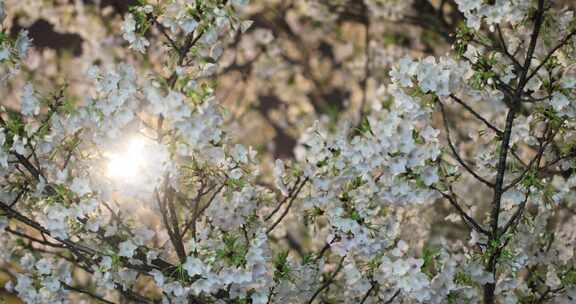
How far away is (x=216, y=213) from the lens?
8.75 feet

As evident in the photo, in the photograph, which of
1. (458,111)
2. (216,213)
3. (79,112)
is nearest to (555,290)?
(216,213)

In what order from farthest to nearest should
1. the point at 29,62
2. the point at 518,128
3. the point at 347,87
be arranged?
the point at 347,87, the point at 29,62, the point at 518,128

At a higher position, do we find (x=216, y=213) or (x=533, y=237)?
(x=533, y=237)

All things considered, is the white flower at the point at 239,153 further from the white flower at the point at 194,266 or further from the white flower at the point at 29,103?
the white flower at the point at 29,103

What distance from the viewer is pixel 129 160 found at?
93.4 inches

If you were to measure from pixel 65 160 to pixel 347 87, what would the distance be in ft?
13.7

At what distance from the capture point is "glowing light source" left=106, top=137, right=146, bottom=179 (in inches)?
91.1

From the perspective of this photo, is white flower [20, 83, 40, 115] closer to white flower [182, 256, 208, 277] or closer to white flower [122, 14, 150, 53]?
white flower [122, 14, 150, 53]

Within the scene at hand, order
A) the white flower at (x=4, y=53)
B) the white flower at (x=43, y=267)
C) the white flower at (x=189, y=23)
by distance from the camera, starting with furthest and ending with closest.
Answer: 1. the white flower at (x=43, y=267)
2. the white flower at (x=4, y=53)
3. the white flower at (x=189, y=23)

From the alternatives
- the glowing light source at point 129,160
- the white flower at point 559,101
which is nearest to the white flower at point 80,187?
the glowing light source at point 129,160

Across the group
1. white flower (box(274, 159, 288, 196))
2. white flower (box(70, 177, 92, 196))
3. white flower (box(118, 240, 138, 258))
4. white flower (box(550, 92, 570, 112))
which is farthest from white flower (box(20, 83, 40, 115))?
white flower (box(550, 92, 570, 112))

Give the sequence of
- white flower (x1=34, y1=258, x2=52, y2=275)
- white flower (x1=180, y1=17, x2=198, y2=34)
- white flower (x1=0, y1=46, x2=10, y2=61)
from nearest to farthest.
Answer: white flower (x1=180, y1=17, x2=198, y2=34) → white flower (x1=0, y1=46, x2=10, y2=61) → white flower (x1=34, y1=258, x2=52, y2=275)

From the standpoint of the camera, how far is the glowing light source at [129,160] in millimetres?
2314

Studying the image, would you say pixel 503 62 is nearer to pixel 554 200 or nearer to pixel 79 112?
pixel 554 200
